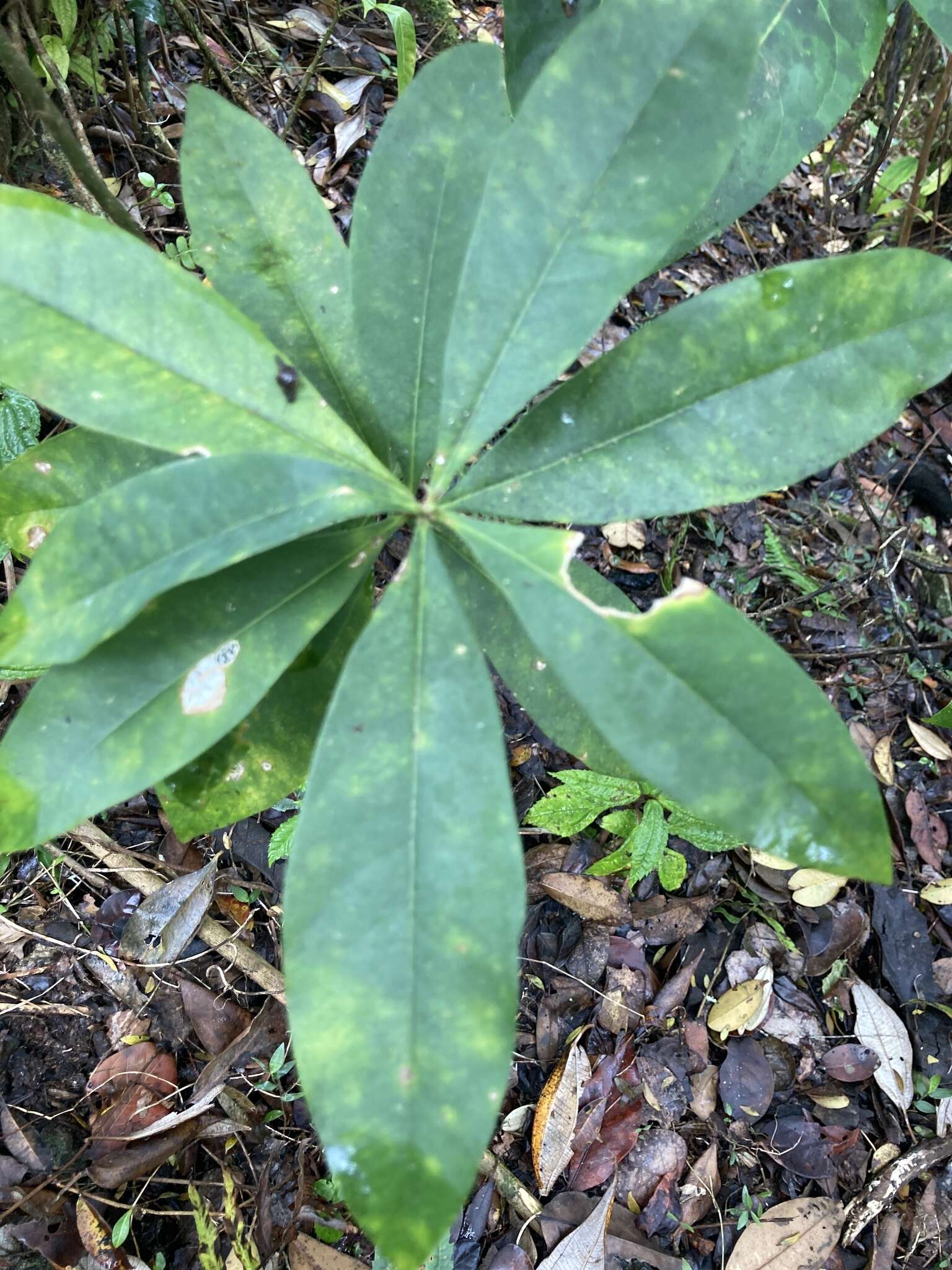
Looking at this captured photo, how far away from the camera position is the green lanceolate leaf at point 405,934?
0.90 metres

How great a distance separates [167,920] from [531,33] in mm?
2146

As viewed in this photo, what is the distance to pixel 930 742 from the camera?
2875mm

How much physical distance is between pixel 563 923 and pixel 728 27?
2083 mm

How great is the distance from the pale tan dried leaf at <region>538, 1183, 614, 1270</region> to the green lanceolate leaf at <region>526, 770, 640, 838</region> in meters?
0.94

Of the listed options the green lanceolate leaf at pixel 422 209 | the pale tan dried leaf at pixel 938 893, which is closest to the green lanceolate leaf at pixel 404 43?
the green lanceolate leaf at pixel 422 209

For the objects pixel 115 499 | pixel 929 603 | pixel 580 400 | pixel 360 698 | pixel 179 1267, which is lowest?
pixel 179 1267

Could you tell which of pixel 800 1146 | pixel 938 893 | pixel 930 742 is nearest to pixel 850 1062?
pixel 800 1146

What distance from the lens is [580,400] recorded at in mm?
1175

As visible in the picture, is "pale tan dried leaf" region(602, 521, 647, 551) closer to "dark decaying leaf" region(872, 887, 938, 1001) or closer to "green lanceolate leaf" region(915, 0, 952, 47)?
"dark decaying leaf" region(872, 887, 938, 1001)

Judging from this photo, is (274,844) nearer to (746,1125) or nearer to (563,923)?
(563,923)

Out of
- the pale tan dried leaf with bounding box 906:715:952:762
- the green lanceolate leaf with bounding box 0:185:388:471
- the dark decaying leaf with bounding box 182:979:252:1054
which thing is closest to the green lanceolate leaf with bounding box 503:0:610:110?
the green lanceolate leaf with bounding box 0:185:388:471

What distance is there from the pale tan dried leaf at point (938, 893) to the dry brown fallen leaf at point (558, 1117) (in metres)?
1.28

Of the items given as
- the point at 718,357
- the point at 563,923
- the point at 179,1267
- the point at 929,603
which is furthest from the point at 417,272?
the point at 929,603

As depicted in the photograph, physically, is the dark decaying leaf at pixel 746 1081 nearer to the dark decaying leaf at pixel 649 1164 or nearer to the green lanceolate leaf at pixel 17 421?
the dark decaying leaf at pixel 649 1164
